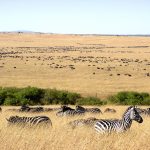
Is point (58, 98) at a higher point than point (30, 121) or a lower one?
higher

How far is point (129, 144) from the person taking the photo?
8.12m

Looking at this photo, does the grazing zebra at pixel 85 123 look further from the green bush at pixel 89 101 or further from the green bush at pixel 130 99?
the green bush at pixel 130 99

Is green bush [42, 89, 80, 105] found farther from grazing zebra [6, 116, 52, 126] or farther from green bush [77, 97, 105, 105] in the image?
grazing zebra [6, 116, 52, 126]

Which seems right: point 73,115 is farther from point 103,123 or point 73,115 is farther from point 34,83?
point 34,83

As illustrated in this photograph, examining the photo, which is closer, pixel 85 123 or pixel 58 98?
pixel 85 123

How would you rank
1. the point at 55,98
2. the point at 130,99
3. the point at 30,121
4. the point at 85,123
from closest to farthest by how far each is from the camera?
the point at 30,121 < the point at 85,123 < the point at 130,99 < the point at 55,98

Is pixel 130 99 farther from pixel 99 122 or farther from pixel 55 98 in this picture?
pixel 99 122

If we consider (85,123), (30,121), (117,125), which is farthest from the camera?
(85,123)

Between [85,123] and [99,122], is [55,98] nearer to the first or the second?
[85,123]

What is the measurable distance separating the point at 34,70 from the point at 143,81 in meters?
23.9

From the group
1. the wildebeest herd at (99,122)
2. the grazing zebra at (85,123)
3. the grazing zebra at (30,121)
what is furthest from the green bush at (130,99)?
the grazing zebra at (30,121)

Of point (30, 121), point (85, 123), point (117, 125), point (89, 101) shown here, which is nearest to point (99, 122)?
point (117, 125)

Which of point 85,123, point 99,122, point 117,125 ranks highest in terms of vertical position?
point 85,123

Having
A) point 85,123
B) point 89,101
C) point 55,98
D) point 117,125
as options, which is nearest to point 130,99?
point 89,101
